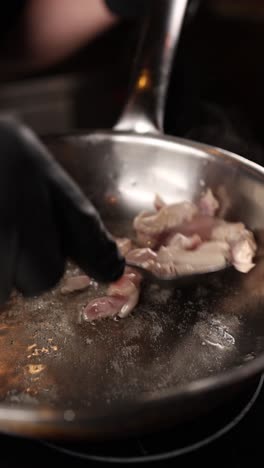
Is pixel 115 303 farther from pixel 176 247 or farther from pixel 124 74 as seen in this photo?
pixel 124 74

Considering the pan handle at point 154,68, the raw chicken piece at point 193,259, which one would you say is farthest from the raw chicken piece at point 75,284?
the pan handle at point 154,68

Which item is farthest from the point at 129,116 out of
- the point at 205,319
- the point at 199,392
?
the point at 199,392

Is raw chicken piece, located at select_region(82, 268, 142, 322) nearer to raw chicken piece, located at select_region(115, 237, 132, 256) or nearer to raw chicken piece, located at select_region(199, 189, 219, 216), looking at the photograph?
raw chicken piece, located at select_region(115, 237, 132, 256)

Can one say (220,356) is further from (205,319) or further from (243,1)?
(243,1)

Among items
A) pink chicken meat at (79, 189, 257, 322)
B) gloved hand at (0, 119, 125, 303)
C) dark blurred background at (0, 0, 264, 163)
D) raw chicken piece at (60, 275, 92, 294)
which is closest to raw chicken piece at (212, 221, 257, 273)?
pink chicken meat at (79, 189, 257, 322)

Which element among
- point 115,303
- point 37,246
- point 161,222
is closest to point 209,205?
point 161,222

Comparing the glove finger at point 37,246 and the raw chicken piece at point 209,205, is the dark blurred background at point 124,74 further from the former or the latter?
the glove finger at point 37,246
